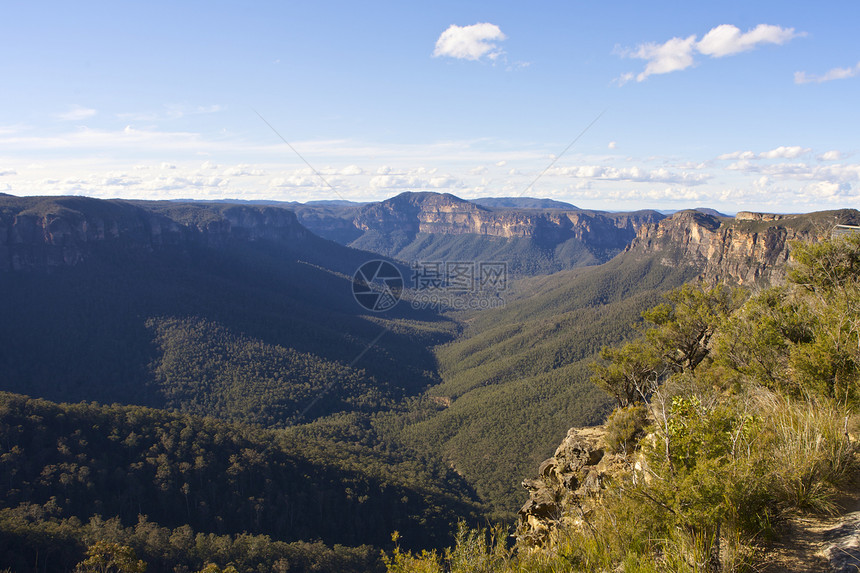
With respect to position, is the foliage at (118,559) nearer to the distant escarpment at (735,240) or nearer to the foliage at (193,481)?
the foliage at (193,481)

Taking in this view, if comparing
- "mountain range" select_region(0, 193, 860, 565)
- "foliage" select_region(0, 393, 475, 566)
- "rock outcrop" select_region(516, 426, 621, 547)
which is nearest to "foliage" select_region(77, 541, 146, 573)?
"rock outcrop" select_region(516, 426, 621, 547)

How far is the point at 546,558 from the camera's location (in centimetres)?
805

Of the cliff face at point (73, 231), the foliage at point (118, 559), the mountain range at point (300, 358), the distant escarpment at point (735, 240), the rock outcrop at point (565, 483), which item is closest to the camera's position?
the rock outcrop at point (565, 483)

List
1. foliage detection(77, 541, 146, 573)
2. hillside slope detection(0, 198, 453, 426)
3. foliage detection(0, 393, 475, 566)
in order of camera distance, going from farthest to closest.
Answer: hillside slope detection(0, 198, 453, 426) < foliage detection(0, 393, 475, 566) < foliage detection(77, 541, 146, 573)

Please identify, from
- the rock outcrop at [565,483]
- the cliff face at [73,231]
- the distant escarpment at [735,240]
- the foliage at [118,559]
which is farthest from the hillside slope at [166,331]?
the distant escarpment at [735,240]

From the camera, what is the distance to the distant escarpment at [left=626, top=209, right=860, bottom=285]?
256 ft

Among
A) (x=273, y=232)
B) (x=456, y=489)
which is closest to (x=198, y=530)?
(x=456, y=489)

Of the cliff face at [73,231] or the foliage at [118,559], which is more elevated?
the cliff face at [73,231]

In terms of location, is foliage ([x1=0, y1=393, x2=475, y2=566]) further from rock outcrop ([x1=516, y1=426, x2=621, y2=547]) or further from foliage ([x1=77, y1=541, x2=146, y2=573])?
rock outcrop ([x1=516, y1=426, x2=621, y2=547])

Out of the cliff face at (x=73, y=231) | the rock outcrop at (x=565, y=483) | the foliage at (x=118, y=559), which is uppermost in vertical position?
the cliff face at (x=73, y=231)

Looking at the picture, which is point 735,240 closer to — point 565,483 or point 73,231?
point 565,483

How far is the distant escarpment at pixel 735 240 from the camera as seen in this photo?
256 ft

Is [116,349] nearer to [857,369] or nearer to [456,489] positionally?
[456,489]

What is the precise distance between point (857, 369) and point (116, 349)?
9627 centimetres
